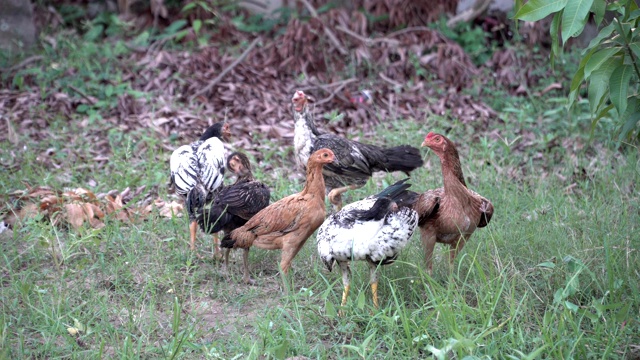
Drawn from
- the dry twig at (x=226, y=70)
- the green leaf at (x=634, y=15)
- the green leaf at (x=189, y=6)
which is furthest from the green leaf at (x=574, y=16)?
the green leaf at (x=189, y=6)

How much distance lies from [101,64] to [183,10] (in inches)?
61.6

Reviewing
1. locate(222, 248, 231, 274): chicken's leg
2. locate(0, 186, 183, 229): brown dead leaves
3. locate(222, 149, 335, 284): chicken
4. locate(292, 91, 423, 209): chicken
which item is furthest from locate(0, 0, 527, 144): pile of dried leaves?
locate(222, 149, 335, 284): chicken

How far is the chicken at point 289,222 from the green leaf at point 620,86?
1952 millimetres

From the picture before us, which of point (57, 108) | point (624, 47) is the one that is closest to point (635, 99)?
point (624, 47)

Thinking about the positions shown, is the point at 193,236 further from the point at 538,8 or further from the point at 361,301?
the point at 538,8

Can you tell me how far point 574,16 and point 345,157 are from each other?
3.04m

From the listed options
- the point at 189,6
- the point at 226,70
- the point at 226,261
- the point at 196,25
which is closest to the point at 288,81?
the point at 226,70

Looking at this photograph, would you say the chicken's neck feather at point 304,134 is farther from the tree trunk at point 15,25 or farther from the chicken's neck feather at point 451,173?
the tree trunk at point 15,25

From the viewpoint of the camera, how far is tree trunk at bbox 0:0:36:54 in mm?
9961

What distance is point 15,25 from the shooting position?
1008cm

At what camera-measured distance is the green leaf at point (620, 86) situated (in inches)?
170

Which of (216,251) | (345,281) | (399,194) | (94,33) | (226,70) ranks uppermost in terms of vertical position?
(399,194)

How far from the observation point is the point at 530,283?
203 inches

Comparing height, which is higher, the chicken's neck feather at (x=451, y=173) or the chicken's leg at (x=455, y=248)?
the chicken's neck feather at (x=451, y=173)
